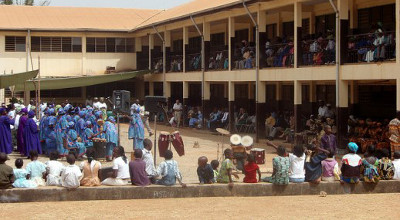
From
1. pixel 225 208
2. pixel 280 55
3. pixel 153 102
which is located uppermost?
pixel 280 55

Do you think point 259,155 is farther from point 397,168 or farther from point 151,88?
point 151,88

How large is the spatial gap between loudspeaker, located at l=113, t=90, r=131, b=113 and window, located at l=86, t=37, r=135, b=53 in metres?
18.7

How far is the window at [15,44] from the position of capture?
36.2 metres

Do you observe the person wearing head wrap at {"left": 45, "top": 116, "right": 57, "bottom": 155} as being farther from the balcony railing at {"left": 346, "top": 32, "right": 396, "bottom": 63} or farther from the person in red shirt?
the balcony railing at {"left": 346, "top": 32, "right": 396, "bottom": 63}

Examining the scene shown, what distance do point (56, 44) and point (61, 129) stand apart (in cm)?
1914

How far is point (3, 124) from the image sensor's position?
1939 cm

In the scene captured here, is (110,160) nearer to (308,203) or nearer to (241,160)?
(241,160)

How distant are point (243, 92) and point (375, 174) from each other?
1881 centimetres

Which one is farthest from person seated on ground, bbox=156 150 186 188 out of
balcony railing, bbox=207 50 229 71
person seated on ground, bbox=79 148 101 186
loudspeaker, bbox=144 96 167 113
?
balcony railing, bbox=207 50 229 71

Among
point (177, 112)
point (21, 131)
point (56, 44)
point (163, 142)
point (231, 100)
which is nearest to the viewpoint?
point (163, 142)

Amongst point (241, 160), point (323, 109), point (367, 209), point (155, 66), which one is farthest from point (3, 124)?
point (155, 66)

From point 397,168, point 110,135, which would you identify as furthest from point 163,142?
point 397,168

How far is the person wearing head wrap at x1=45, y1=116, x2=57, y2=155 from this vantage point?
63.3ft

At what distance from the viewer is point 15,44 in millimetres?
36406
